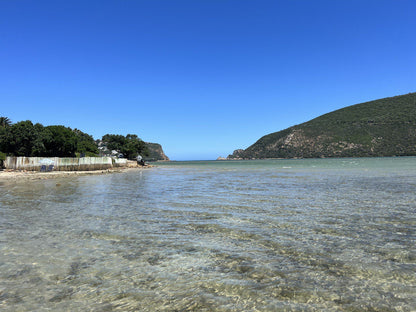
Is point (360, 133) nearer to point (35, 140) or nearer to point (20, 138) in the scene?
point (35, 140)

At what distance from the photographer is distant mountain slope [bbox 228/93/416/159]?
12231 centimetres

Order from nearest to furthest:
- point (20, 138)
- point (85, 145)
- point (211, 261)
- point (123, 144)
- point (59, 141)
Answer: point (211, 261) → point (20, 138) → point (59, 141) → point (85, 145) → point (123, 144)

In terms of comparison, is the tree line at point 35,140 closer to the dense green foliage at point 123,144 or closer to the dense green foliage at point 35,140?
the dense green foliage at point 35,140

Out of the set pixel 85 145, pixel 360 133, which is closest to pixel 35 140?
pixel 85 145

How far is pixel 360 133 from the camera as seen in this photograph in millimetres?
137750

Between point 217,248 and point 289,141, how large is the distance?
569ft

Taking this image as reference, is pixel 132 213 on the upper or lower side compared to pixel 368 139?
lower

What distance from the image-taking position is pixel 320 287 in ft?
13.7

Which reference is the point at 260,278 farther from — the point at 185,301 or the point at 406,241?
the point at 406,241

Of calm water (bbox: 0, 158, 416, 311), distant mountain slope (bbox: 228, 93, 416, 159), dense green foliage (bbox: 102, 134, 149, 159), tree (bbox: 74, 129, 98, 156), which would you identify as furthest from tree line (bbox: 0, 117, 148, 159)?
distant mountain slope (bbox: 228, 93, 416, 159)

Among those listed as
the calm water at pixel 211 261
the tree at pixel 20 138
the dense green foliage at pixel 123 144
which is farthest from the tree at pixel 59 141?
the calm water at pixel 211 261

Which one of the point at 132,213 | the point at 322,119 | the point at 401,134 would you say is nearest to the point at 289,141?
Result: the point at 322,119

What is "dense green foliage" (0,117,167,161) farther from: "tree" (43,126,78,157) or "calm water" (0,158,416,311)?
"calm water" (0,158,416,311)

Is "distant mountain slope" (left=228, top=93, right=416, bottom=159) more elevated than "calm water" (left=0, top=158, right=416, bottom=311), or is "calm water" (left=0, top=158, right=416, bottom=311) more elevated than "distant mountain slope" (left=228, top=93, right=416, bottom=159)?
"distant mountain slope" (left=228, top=93, right=416, bottom=159)
